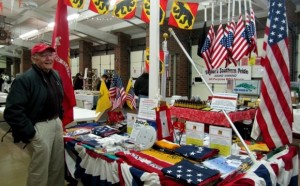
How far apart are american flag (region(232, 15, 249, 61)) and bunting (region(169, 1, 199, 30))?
0.81m

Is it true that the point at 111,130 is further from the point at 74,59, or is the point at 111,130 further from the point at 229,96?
the point at 74,59

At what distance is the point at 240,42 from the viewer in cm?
463

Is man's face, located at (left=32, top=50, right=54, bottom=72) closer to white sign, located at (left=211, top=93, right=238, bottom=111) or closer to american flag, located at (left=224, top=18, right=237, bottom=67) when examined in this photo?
white sign, located at (left=211, top=93, right=238, bottom=111)

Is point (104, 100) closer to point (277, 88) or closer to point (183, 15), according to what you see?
point (277, 88)

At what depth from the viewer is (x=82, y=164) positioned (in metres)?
2.61

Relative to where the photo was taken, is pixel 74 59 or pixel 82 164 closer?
pixel 82 164

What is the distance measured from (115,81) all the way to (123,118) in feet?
1.67

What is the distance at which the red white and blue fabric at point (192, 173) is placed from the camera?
1.70 metres

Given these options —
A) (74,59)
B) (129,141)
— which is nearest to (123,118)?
(129,141)

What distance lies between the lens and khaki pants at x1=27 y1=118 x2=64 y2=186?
2.52m

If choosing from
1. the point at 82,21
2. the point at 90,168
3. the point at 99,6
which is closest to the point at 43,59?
the point at 90,168

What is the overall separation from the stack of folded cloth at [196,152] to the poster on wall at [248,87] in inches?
225

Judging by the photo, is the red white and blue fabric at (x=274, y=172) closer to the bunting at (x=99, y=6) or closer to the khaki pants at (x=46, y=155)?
the khaki pants at (x=46, y=155)

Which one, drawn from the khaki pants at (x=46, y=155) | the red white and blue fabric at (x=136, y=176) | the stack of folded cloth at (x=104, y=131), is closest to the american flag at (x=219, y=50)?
the stack of folded cloth at (x=104, y=131)
